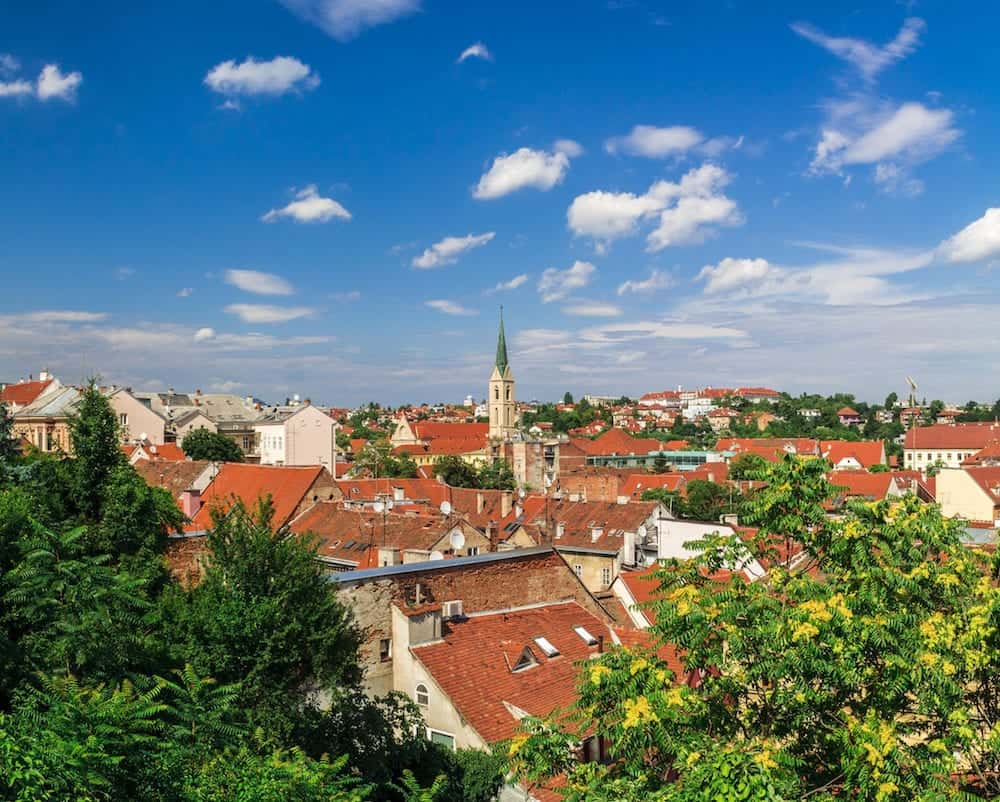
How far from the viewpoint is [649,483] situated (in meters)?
76.6

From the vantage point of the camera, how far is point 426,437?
14012 centimetres

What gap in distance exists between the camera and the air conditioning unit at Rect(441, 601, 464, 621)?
715 inches

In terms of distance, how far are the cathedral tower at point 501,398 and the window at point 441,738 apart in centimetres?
10420

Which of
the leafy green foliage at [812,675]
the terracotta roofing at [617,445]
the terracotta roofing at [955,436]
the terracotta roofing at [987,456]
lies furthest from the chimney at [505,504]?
the terracotta roofing at [955,436]

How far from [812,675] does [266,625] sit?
9145 millimetres

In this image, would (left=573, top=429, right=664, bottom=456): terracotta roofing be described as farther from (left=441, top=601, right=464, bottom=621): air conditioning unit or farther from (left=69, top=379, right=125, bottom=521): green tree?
(left=441, top=601, right=464, bottom=621): air conditioning unit

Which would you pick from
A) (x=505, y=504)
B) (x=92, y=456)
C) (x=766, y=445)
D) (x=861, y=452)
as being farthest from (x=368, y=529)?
(x=766, y=445)

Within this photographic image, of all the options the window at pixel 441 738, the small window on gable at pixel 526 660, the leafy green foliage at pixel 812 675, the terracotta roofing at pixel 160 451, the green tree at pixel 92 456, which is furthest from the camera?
the terracotta roofing at pixel 160 451

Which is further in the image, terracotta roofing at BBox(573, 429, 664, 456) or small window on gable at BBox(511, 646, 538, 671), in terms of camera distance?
terracotta roofing at BBox(573, 429, 664, 456)

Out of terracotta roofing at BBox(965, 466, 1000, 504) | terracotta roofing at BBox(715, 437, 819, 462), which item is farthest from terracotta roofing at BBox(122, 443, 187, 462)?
terracotta roofing at BBox(715, 437, 819, 462)

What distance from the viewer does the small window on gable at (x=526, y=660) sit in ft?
56.1

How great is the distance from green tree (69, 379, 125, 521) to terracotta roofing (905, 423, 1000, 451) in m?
107

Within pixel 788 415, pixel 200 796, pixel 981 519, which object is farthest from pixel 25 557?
pixel 788 415

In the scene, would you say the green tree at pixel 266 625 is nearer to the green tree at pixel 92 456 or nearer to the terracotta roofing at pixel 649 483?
the green tree at pixel 92 456
